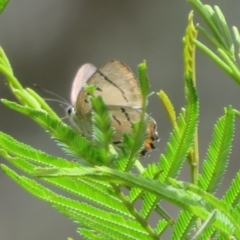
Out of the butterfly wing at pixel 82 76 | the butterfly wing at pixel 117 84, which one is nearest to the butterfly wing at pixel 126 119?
the butterfly wing at pixel 117 84

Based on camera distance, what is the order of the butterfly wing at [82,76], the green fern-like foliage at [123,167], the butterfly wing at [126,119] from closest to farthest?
the green fern-like foliage at [123,167] < the butterfly wing at [126,119] < the butterfly wing at [82,76]

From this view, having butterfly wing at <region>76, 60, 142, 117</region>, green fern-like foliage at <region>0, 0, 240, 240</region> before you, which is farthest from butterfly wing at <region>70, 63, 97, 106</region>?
green fern-like foliage at <region>0, 0, 240, 240</region>

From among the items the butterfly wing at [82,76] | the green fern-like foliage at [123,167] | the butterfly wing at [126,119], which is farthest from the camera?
the butterfly wing at [82,76]

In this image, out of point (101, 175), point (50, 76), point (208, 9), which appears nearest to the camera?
point (101, 175)

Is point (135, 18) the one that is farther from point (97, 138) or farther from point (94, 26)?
point (97, 138)

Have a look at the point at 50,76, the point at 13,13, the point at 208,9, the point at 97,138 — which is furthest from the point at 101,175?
the point at 13,13

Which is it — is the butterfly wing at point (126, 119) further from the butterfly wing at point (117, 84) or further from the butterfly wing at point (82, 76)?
the butterfly wing at point (82, 76)

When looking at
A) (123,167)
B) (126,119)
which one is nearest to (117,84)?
(126,119)

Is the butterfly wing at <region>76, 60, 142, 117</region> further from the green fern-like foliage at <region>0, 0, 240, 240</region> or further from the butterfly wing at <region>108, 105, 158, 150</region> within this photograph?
the green fern-like foliage at <region>0, 0, 240, 240</region>

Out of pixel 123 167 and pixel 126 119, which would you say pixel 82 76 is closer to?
pixel 126 119
